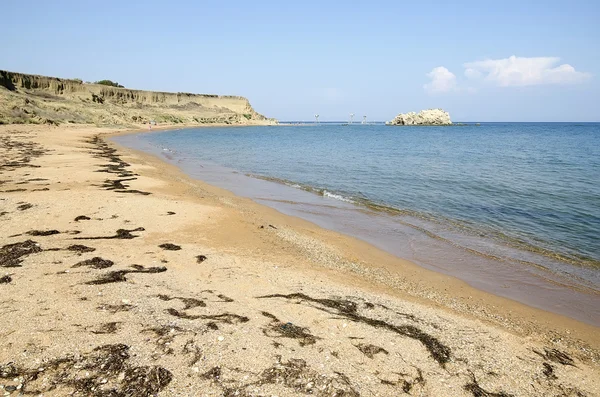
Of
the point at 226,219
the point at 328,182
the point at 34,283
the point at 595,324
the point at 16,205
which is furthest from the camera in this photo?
the point at 328,182

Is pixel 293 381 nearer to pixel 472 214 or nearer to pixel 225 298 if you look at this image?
pixel 225 298

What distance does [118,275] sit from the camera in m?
6.08

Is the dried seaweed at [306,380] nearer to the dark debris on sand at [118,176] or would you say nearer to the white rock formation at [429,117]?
the dark debris on sand at [118,176]

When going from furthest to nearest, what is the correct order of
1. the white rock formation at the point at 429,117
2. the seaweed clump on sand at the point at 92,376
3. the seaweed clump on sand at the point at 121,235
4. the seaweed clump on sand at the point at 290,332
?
1. the white rock formation at the point at 429,117
2. the seaweed clump on sand at the point at 121,235
3. the seaweed clump on sand at the point at 290,332
4. the seaweed clump on sand at the point at 92,376

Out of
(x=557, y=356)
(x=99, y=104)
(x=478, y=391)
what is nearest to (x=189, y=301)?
(x=478, y=391)

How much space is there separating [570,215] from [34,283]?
16468 millimetres

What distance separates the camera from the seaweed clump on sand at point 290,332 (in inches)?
181

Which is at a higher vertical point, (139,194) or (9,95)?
(9,95)

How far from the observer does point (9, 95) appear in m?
49.2

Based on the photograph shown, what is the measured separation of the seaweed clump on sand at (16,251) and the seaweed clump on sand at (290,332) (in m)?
4.71

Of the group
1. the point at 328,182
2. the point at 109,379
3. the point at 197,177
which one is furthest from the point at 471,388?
the point at 197,177

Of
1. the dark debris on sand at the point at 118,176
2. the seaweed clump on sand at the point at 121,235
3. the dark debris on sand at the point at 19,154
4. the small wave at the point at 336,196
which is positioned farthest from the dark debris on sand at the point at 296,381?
the dark debris on sand at the point at 19,154

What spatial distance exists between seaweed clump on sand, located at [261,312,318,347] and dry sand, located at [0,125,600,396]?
2cm

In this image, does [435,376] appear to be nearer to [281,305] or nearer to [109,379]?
[281,305]
